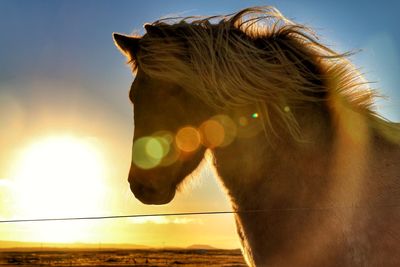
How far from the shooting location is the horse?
2393 millimetres

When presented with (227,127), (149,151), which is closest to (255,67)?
(227,127)

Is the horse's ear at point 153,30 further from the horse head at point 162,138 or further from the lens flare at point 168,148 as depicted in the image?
the lens flare at point 168,148

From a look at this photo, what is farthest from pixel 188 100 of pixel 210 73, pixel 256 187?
pixel 256 187

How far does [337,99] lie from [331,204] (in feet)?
2.22

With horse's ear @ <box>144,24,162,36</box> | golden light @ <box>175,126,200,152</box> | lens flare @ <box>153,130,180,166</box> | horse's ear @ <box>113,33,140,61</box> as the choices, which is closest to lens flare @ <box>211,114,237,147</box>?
golden light @ <box>175,126,200,152</box>

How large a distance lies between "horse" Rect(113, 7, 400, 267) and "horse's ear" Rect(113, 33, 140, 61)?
100 mm

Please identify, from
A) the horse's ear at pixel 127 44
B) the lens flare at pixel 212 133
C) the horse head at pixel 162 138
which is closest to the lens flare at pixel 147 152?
the horse head at pixel 162 138

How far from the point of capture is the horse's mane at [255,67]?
266cm

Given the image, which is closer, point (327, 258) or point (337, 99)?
point (327, 258)

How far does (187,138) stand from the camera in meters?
2.78

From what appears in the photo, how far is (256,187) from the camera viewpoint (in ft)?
8.63

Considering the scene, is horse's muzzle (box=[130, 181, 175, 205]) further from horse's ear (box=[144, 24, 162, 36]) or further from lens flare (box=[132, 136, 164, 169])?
horse's ear (box=[144, 24, 162, 36])

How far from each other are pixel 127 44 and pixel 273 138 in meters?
1.27

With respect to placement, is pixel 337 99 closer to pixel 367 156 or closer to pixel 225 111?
pixel 367 156
